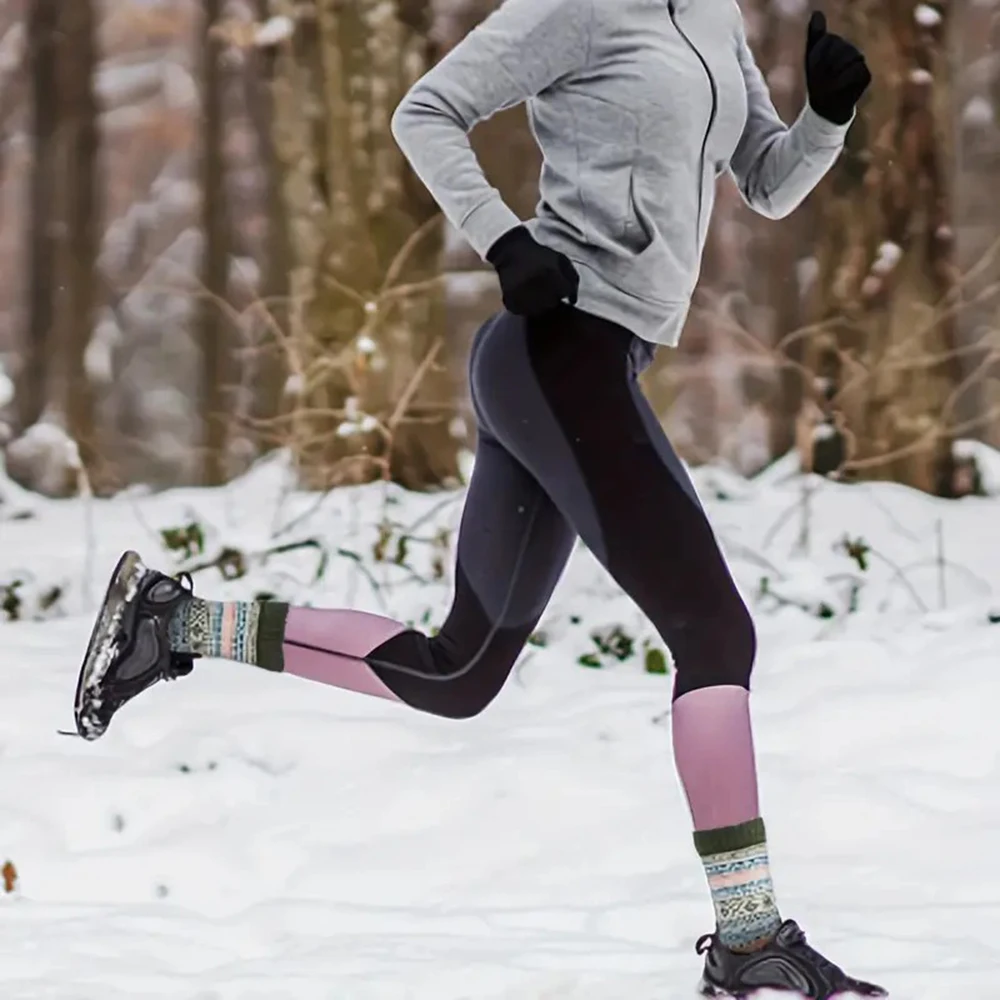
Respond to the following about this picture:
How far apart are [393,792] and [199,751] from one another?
0.47 meters

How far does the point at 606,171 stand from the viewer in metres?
1.94

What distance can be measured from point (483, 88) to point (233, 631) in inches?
35.0

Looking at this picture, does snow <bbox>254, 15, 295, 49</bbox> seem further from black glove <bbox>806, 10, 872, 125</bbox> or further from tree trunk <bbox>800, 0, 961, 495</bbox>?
black glove <bbox>806, 10, 872, 125</bbox>

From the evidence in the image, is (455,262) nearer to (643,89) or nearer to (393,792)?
(393,792)

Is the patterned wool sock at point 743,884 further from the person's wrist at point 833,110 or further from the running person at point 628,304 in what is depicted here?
the person's wrist at point 833,110

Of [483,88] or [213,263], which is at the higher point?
[483,88]

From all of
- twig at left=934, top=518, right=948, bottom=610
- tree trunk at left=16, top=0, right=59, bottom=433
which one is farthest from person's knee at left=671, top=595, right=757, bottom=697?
tree trunk at left=16, top=0, right=59, bottom=433

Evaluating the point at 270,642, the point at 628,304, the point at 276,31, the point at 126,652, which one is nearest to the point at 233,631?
the point at 270,642

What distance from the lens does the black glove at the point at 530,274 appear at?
1.83 meters

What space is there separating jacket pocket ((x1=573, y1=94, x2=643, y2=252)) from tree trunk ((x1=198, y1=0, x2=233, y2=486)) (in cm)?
292

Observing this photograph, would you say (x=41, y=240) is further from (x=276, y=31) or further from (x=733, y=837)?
(x=733, y=837)

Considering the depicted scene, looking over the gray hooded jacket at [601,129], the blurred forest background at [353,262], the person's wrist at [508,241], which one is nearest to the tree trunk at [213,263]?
the blurred forest background at [353,262]

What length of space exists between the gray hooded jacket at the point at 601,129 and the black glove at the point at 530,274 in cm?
3

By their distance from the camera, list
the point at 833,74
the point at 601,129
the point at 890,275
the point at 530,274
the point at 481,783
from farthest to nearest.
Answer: the point at 890,275, the point at 481,783, the point at 833,74, the point at 601,129, the point at 530,274
